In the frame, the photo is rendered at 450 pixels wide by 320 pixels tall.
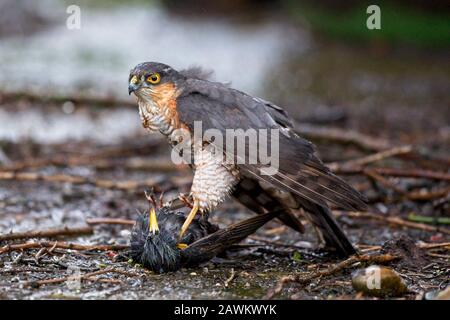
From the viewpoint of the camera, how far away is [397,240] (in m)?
4.68

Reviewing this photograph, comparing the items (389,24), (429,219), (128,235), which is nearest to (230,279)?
(128,235)

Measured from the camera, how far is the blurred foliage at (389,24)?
44.6 feet

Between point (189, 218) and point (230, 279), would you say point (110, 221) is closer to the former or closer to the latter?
point (189, 218)

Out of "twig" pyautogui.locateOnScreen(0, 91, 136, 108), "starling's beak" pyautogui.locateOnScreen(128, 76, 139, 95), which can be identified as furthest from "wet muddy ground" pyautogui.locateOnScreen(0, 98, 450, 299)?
"starling's beak" pyautogui.locateOnScreen(128, 76, 139, 95)

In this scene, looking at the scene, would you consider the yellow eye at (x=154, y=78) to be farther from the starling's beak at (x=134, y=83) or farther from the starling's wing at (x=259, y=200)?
the starling's wing at (x=259, y=200)

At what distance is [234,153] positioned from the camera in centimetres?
446

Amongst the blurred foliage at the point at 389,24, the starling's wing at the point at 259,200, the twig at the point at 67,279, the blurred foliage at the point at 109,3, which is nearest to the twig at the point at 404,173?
the starling's wing at the point at 259,200

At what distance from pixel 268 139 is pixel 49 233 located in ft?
5.44

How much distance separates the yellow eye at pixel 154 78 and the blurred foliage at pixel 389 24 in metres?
9.81

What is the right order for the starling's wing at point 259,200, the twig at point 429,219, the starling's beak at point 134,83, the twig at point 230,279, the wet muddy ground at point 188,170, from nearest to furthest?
the twig at point 230,279 < the wet muddy ground at point 188,170 < the starling's beak at point 134,83 < the starling's wing at point 259,200 < the twig at point 429,219

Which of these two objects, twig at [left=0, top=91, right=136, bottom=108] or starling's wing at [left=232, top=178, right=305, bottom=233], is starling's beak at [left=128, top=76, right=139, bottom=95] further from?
twig at [left=0, top=91, right=136, bottom=108]

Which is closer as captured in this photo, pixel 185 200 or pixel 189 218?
pixel 189 218

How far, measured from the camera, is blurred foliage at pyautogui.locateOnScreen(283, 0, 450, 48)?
1360cm
